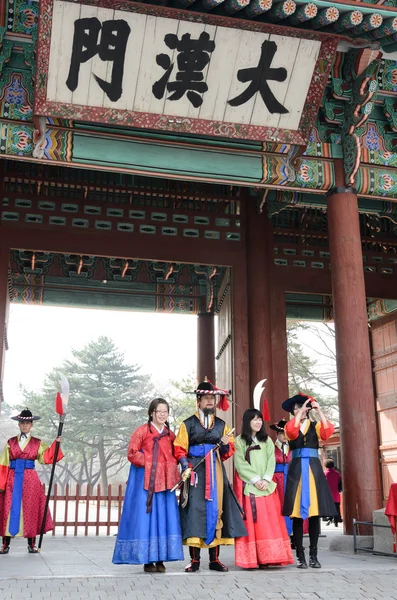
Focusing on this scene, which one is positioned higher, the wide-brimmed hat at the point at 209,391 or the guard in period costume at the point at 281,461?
the wide-brimmed hat at the point at 209,391

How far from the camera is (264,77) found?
696 cm

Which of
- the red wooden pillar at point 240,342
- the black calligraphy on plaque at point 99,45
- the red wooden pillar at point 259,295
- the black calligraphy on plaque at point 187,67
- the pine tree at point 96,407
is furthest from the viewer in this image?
the pine tree at point 96,407

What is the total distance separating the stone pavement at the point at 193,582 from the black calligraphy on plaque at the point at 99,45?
451 centimetres

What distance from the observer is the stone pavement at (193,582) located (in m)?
3.80

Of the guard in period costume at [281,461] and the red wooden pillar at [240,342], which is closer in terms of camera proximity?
the guard in period costume at [281,461]

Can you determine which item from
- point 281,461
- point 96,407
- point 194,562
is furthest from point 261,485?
point 96,407

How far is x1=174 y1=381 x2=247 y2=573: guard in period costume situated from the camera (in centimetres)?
493

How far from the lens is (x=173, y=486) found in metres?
5.00

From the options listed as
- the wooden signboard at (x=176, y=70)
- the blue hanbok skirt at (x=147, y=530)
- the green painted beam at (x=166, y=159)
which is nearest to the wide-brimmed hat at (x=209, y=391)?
the blue hanbok skirt at (x=147, y=530)

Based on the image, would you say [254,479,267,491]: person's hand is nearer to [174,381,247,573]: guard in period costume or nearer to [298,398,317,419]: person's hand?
[174,381,247,573]: guard in period costume

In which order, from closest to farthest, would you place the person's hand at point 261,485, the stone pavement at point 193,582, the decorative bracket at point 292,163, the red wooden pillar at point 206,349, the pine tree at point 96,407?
the stone pavement at point 193,582, the person's hand at point 261,485, the decorative bracket at point 292,163, the red wooden pillar at point 206,349, the pine tree at point 96,407

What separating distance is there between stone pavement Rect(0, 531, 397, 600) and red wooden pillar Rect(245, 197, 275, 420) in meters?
4.00

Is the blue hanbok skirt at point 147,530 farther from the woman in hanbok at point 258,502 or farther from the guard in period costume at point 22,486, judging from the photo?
the guard in period costume at point 22,486

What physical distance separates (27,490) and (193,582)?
3.24m
